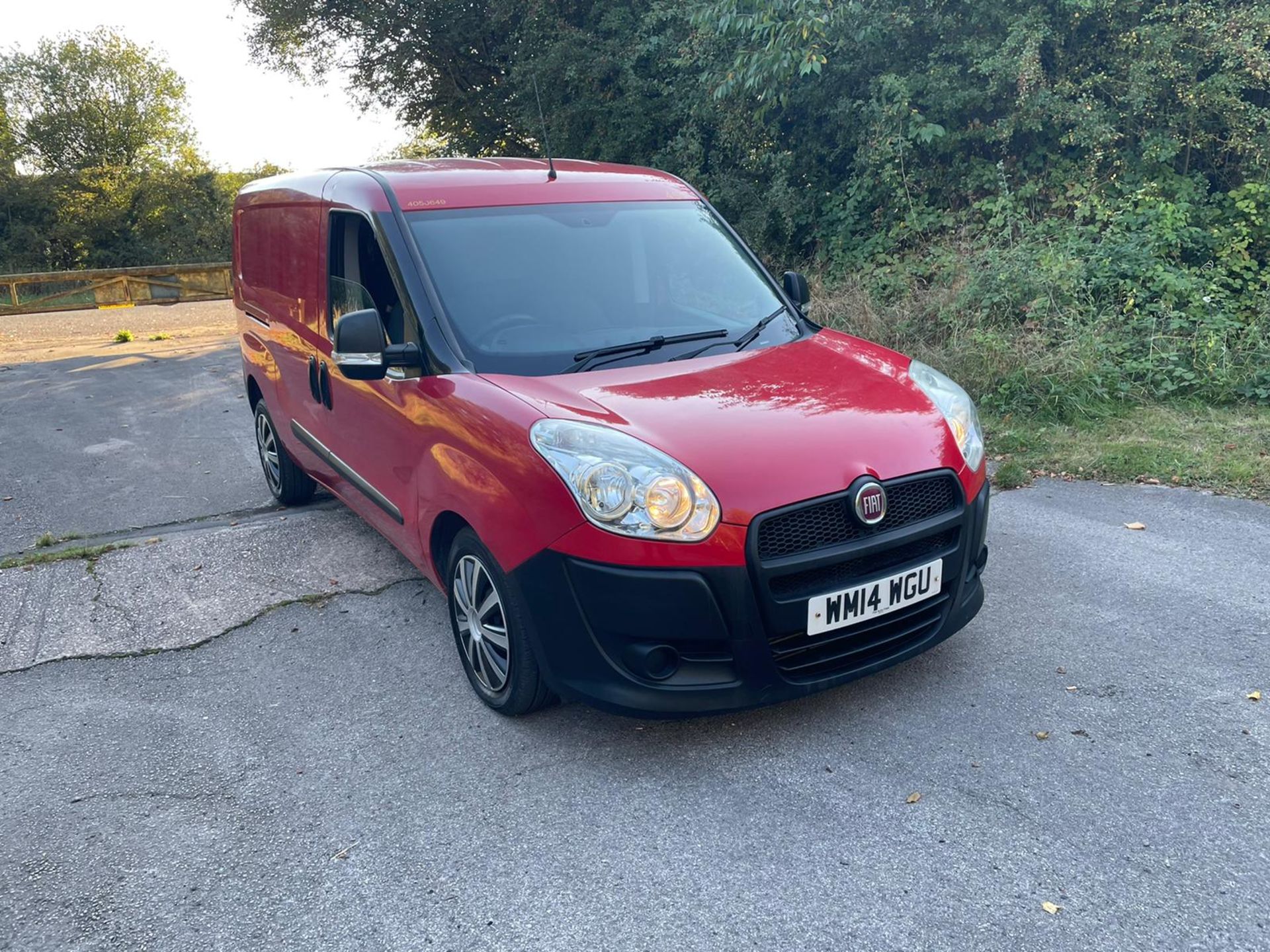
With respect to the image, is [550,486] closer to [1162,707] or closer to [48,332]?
[1162,707]

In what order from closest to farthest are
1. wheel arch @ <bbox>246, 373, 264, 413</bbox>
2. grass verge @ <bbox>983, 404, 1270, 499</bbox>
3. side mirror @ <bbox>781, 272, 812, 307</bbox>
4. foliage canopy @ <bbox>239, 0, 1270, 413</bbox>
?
side mirror @ <bbox>781, 272, 812, 307</bbox>
grass verge @ <bbox>983, 404, 1270, 499</bbox>
wheel arch @ <bbox>246, 373, 264, 413</bbox>
foliage canopy @ <bbox>239, 0, 1270, 413</bbox>

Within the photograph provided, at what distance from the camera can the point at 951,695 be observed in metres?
3.55

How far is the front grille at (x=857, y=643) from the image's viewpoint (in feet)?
10.3

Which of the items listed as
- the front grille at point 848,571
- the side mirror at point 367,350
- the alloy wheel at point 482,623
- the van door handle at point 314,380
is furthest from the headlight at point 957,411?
the van door handle at point 314,380

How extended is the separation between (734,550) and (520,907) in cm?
113

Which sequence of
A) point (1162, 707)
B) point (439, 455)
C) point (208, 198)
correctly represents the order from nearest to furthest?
1. point (1162, 707)
2. point (439, 455)
3. point (208, 198)

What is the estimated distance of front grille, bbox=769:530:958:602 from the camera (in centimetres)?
305

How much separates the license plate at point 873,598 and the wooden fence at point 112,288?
2481 centimetres

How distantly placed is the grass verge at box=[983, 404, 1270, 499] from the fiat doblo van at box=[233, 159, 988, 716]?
244 cm

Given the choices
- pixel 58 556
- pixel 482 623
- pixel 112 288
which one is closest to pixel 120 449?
pixel 58 556

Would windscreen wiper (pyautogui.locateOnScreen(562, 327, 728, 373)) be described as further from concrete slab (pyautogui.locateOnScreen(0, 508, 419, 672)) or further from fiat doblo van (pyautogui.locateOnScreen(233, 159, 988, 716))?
concrete slab (pyautogui.locateOnScreen(0, 508, 419, 672))

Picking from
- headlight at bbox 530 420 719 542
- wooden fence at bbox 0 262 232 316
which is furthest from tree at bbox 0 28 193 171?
headlight at bbox 530 420 719 542

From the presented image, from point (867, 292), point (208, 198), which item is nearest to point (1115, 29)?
point (867, 292)

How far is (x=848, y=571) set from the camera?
3.16 m
